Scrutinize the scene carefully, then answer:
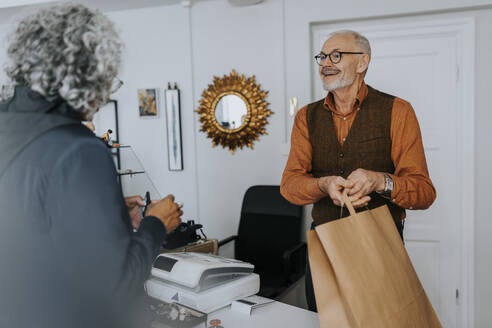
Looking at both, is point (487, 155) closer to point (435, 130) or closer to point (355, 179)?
point (435, 130)

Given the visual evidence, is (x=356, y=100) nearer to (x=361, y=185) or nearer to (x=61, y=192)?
(x=361, y=185)

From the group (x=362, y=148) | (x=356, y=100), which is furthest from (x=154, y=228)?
(x=356, y=100)

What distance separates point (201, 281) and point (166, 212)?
0.44 m

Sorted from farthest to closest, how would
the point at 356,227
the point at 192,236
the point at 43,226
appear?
the point at 192,236, the point at 356,227, the point at 43,226

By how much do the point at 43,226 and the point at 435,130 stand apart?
253 cm

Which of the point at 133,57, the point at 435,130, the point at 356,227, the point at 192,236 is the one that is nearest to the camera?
the point at 356,227

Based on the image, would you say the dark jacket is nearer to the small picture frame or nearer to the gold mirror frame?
the gold mirror frame

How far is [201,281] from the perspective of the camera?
134cm

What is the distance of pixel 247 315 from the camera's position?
135 cm

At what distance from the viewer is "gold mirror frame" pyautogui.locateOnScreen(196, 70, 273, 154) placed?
2.88 meters

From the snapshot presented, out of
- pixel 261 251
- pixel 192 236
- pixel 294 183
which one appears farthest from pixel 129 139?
pixel 294 183

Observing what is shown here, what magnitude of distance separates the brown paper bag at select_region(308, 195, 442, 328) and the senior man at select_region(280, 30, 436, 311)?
33cm

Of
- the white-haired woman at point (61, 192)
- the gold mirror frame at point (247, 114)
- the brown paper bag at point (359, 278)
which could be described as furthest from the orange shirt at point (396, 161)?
the gold mirror frame at point (247, 114)

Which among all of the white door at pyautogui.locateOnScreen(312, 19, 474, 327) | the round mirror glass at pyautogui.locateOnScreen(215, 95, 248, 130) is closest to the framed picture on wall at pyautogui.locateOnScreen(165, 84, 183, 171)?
the round mirror glass at pyautogui.locateOnScreen(215, 95, 248, 130)
